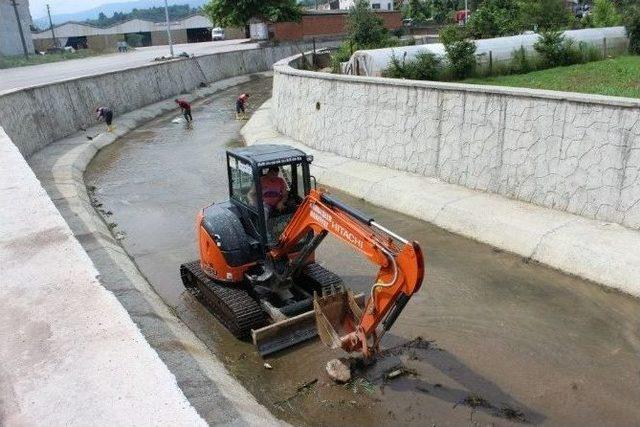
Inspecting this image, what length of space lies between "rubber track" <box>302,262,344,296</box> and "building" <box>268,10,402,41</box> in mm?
42834

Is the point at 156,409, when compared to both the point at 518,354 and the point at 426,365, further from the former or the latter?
the point at 518,354

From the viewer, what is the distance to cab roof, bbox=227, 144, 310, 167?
7677 millimetres

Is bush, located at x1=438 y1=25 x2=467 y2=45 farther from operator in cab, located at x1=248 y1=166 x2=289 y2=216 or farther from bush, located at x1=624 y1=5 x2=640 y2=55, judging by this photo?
operator in cab, located at x1=248 y1=166 x2=289 y2=216

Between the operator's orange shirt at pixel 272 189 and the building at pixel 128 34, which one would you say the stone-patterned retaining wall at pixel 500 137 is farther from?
the building at pixel 128 34

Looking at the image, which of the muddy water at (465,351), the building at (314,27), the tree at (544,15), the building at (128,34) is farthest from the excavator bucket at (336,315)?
the building at (128,34)

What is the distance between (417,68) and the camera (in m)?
19.3

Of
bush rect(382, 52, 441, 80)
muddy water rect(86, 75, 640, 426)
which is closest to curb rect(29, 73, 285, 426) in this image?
muddy water rect(86, 75, 640, 426)

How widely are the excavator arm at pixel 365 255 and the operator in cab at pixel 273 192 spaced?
42 cm

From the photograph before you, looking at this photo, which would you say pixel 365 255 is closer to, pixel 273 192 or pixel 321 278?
pixel 273 192

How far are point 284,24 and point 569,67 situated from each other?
106ft

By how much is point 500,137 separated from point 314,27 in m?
42.2

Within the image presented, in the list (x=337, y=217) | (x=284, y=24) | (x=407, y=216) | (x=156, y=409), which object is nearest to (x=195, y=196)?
(x=407, y=216)

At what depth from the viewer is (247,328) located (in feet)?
26.3

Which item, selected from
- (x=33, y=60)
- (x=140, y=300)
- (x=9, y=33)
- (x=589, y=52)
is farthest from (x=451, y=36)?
(x=9, y=33)
